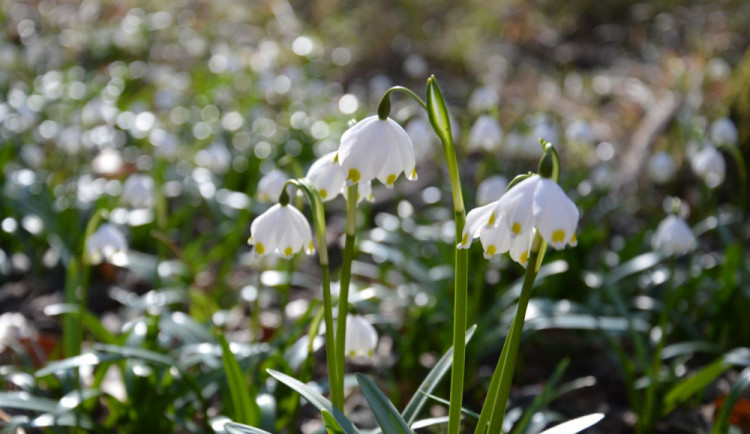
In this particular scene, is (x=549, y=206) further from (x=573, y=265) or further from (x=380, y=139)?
(x=573, y=265)

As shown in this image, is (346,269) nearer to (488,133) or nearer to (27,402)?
(27,402)

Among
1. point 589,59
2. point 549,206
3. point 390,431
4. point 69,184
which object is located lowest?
point 589,59

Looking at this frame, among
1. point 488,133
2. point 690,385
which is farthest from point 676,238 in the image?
point 488,133

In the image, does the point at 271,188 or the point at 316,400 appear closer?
the point at 316,400

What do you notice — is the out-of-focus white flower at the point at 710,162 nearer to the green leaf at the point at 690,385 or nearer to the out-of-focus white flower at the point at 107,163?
the green leaf at the point at 690,385

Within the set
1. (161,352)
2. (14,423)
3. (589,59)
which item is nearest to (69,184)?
(161,352)

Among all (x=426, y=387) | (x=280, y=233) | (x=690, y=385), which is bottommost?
(x=690, y=385)
